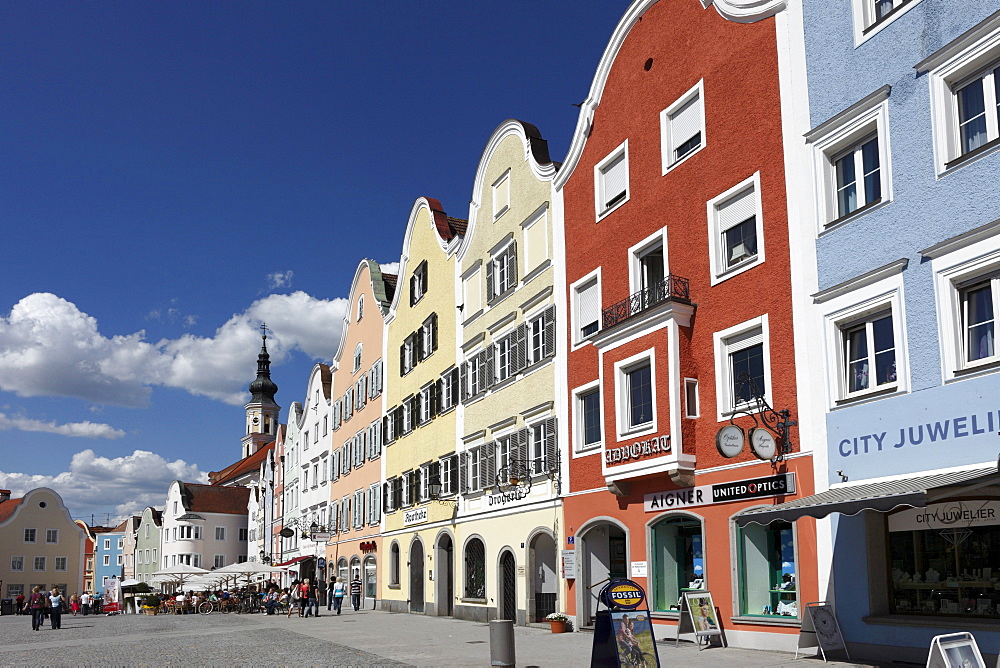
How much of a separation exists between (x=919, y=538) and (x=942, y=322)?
3361mm

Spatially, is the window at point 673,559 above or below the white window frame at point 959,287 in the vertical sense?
below

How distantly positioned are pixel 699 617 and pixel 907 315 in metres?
7.27

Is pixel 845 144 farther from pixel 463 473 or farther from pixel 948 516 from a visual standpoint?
pixel 463 473

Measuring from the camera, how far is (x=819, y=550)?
16969 mm

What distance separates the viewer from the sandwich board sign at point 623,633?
1301 centimetres

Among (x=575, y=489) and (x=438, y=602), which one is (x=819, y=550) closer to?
(x=575, y=489)

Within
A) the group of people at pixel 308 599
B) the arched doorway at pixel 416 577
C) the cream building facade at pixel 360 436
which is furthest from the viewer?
the cream building facade at pixel 360 436

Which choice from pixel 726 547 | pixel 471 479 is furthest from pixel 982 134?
pixel 471 479

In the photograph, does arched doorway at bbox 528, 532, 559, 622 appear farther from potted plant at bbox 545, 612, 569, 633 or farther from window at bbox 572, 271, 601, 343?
window at bbox 572, 271, 601, 343

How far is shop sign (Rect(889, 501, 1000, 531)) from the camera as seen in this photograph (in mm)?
14250

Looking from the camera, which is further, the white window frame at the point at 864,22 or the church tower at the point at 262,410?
the church tower at the point at 262,410

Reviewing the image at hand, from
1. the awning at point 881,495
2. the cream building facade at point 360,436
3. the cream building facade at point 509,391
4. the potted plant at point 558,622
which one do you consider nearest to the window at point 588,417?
the cream building facade at point 509,391

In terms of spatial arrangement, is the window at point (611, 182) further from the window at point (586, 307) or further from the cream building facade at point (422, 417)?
the cream building facade at point (422, 417)

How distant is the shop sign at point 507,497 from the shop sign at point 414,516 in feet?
24.3
